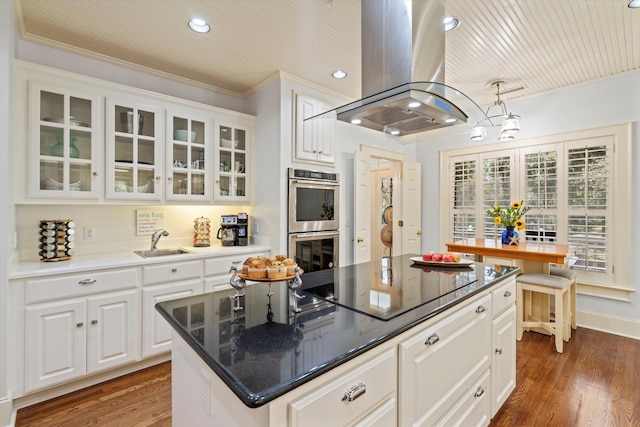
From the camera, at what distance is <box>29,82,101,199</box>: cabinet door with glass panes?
2289 mm

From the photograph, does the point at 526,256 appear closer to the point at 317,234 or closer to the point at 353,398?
the point at 317,234

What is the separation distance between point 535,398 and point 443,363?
1396mm

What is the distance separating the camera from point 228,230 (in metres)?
3.36

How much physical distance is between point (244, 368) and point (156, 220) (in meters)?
2.73

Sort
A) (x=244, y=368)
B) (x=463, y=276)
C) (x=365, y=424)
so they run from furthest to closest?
(x=463, y=276)
(x=365, y=424)
(x=244, y=368)

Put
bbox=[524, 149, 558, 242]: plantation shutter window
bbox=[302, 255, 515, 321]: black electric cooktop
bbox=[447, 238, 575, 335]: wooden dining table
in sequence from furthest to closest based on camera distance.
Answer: bbox=[524, 149, 558, 242]: plantation shutter window, bbox=[447, 238, 575, 335]: wooden dining table, bbox=[302, 255, 515, 321]: black electric cooktop

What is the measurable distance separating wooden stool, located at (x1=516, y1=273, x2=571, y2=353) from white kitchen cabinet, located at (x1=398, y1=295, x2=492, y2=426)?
1.58 metres

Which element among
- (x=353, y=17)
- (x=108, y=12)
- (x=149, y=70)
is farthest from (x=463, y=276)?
(x=149, y=70)

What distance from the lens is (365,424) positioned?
1.02 meters

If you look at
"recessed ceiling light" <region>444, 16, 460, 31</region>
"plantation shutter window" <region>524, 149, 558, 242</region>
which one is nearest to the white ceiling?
"recessed ceiling light" <region>444, 16, 460, 31</region>

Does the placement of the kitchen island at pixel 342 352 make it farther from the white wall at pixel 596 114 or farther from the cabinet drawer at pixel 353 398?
the white wall at pixel 596 114

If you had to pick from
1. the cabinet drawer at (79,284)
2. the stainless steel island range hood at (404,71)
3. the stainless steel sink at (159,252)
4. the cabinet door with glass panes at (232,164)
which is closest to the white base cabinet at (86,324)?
the cabinet drawer at (79,284)

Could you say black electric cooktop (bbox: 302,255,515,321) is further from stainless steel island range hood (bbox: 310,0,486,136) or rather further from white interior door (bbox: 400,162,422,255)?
white interior door (bbox: 400,162,422,255)

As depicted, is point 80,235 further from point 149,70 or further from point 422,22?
point 422,22
